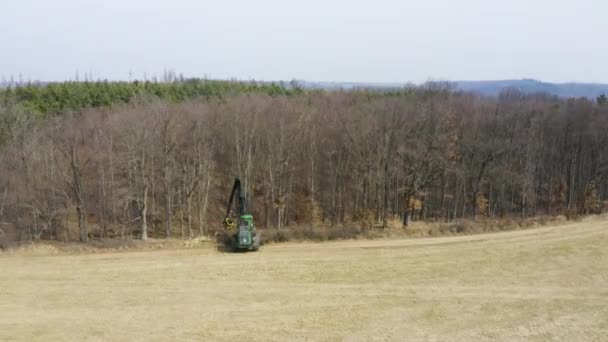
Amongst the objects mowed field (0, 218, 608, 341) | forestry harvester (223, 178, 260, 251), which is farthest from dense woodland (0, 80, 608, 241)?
mowed field (0, 218, 608, 341)

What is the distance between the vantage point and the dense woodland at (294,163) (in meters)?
41.8

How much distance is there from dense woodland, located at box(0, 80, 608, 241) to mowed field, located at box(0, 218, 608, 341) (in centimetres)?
936

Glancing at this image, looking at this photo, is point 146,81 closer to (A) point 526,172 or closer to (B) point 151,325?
(A) point 526,172

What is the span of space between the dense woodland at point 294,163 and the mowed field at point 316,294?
30.7 feet

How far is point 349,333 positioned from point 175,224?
30.8 meters

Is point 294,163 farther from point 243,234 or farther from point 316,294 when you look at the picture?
point 316,294

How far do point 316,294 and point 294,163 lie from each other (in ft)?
86.9

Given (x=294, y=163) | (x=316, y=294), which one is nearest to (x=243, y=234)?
(x=316, y=294)

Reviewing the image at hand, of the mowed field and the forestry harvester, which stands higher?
the forestry harvester

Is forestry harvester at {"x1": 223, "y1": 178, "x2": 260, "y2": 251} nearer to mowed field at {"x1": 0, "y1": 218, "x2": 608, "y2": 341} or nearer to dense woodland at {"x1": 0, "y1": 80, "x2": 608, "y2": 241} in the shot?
mowed field at {"x1": 0, "y1": 218, "x2": 608, "y2": 341}

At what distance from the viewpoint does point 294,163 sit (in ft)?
170

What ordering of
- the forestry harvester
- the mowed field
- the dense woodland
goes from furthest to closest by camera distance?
the dense woodland, the forestry harvester, the mowed field

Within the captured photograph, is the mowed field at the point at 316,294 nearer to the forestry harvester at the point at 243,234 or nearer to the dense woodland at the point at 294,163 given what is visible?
the forestry harvester at the point at 243,234

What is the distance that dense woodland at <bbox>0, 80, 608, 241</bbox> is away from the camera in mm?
41781
